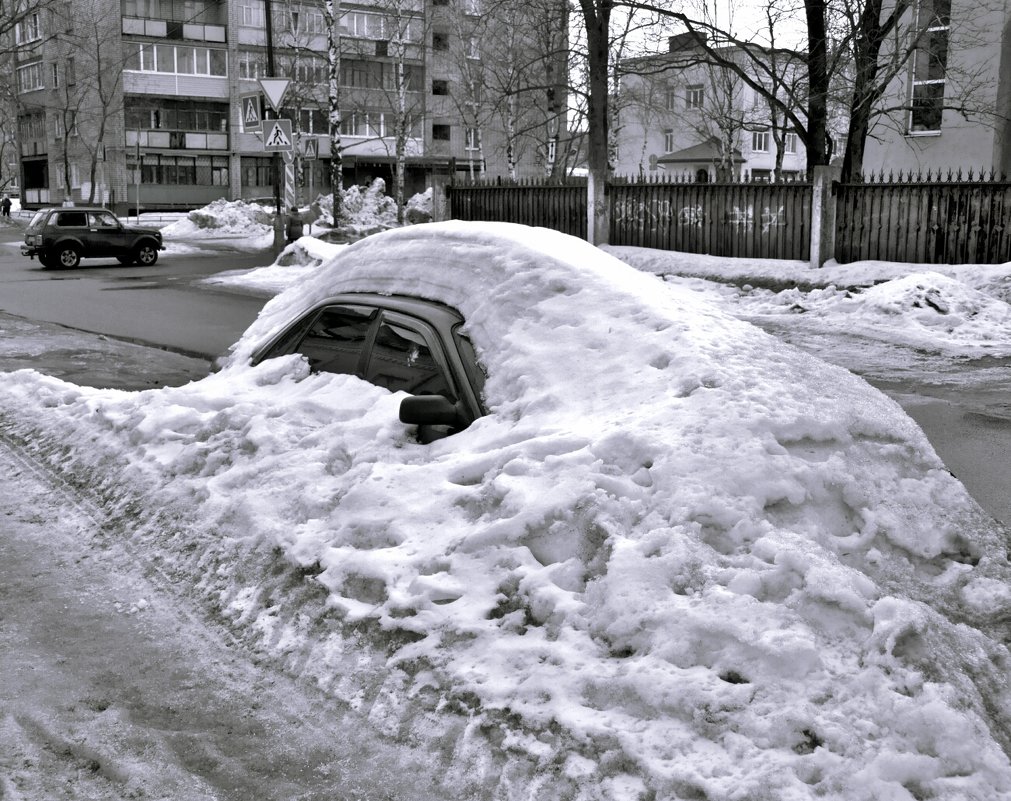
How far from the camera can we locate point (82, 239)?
29.3 metres

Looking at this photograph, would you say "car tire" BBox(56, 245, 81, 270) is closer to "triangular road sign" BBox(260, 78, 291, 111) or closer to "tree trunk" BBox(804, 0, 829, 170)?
"triangular road sign" BBox(260, 78, 291, 111)

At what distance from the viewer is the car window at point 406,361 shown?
516 cm

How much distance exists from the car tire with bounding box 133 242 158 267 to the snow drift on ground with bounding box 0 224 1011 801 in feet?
85.9

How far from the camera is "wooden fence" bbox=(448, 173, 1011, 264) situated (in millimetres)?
17656

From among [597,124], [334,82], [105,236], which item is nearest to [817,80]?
[597,124]

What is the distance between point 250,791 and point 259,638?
3.45ft

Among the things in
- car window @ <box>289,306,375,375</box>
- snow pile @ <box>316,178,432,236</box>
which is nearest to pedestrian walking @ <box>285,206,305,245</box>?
snow pile @ <box>316,178,432,236</box>

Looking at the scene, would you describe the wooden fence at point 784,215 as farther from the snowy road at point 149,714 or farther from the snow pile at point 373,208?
the snow pile at point 373,208

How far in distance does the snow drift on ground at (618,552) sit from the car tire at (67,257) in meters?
25.4

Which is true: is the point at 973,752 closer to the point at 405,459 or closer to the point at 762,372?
the point at 762,372

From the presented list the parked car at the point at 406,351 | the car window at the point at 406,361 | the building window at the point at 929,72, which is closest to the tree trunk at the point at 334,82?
the building window at the point at 929,72

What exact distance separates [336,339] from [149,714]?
106 inches

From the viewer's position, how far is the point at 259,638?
14.2ft

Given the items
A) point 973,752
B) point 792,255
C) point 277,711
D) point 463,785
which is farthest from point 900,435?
point 792,255
